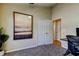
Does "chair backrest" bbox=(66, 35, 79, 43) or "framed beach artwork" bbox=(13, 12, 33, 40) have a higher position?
"framed beach artwork" bbox=(13, 12, 33, 40)

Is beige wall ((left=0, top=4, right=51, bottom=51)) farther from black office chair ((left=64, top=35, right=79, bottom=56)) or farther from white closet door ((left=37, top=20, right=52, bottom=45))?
black office chair ((left=64, top=35, right=79, bottom=56))

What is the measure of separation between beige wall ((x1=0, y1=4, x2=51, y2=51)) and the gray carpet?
128 mm

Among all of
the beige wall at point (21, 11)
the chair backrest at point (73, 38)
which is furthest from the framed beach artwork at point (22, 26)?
the chair backrest at point (73, 38)

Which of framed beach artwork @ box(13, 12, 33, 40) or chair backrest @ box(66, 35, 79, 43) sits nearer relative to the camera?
chair backrest @ box(66, 35, 79, 43)

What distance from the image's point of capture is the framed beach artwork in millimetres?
3100

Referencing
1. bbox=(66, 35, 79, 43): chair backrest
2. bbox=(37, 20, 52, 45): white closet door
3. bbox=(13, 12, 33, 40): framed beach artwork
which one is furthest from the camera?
bbox=(37, 20, 52, 45): white closet door

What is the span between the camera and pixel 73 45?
9.73 feet

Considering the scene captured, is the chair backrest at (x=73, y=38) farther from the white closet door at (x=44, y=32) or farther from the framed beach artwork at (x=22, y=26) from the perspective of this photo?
the framed beach artwork at (x=22, y=26)

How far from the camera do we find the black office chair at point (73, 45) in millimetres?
2934

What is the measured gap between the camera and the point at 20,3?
2.91 m

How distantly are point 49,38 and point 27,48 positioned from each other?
0.60 metres

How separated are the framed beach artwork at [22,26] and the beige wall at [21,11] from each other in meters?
0.08

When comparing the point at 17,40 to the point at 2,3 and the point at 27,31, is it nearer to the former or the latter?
the point at 27,31

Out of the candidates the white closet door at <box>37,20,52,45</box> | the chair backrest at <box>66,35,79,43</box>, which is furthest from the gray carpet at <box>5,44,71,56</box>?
the chair backrest at <box>66,35,79,43</box>
